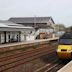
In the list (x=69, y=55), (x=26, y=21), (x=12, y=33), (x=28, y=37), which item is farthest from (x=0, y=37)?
(x=26, y=21)

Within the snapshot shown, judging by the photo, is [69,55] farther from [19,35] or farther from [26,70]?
[19,35]

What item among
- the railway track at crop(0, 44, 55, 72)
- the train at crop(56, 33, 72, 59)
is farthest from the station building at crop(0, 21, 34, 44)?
the train at crop(56, 33, 72, 59)

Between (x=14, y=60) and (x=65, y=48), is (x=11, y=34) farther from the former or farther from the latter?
(x=65, y=48)

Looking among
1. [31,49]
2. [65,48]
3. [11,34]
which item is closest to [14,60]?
[65,48]

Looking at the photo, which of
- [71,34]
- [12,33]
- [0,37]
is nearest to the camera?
[71,34]

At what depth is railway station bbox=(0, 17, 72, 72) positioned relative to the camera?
47.3 feet

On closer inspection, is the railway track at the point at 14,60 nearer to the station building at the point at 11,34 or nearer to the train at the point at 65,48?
the train at the point at 65,48

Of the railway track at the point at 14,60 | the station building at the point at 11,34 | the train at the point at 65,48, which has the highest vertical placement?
the station building at the point at 11,34

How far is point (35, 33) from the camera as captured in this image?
53938 millimetres

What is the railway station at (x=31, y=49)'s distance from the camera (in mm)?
14404

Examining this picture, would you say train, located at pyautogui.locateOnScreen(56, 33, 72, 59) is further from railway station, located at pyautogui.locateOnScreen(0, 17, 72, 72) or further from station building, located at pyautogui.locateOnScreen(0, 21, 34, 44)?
station building, located at pyautogui.locateOnScreen(0, 21, 34, 44)

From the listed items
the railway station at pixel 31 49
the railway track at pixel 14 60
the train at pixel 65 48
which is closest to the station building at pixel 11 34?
the railway station at pixel 31 49

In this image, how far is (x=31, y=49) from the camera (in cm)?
2747

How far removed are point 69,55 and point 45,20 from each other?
6181 centimetres
